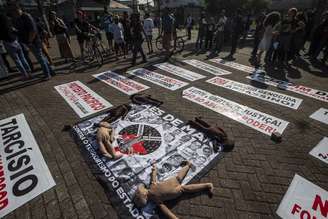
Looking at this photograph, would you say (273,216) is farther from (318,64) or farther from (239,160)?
(318,64)

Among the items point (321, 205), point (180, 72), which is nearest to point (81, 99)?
point (180, 72)

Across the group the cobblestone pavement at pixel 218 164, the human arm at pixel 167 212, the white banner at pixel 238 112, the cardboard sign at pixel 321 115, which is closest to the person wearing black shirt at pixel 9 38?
the cobblestone pavement at pixel 218 164

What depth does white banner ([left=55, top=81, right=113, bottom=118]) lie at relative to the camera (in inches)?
187

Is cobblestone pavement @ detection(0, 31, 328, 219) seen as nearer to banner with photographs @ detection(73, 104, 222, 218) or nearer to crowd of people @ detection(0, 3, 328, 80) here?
banner with photographs @ detection(73, 104, 222, 218)

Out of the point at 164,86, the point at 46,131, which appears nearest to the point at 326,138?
the point at 164,86

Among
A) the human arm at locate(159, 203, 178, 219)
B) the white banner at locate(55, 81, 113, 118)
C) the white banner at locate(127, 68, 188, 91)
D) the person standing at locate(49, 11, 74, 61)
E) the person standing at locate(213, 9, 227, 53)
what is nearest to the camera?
the human arm at locate(159, 203, 178, 219)

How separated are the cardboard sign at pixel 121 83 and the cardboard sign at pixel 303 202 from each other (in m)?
4.54

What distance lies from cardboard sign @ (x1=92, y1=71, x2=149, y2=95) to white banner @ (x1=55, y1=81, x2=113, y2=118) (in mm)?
803

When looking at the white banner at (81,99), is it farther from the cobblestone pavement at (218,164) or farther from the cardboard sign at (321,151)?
the cardboard sign at (321,151)

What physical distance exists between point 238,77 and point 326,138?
3.83m

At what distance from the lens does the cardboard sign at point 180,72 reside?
6.91m

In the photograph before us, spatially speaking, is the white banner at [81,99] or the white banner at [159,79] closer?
the white banner at [81,99]

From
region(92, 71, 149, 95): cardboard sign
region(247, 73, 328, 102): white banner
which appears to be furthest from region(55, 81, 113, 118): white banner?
region(247, 73, 328, 102): white banner

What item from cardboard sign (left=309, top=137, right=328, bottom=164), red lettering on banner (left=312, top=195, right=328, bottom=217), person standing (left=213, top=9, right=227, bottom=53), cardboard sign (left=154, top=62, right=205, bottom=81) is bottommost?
cardboard sign (left=154, top=62, right=205, bottom=81)
